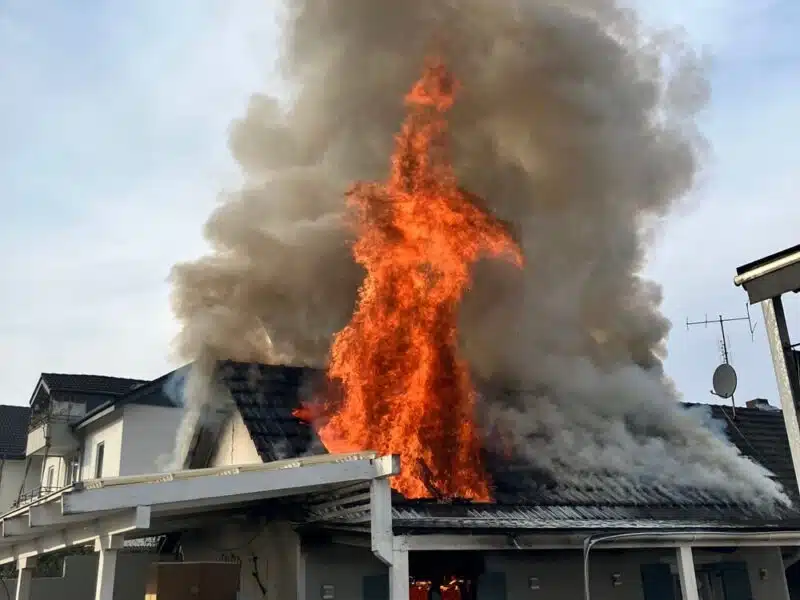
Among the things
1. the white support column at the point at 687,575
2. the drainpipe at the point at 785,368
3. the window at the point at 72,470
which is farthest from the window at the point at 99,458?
the drainpipe at the point at 785,368

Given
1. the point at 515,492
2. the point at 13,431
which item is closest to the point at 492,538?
the point at 515,492

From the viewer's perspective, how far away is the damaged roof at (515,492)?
9641mm

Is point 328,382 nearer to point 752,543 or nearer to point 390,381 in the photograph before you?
point 390,381

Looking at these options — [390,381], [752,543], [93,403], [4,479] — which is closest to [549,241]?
[390,381]

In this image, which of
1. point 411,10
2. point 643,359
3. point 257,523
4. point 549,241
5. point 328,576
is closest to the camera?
point 328,576

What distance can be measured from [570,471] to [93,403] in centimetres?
1581

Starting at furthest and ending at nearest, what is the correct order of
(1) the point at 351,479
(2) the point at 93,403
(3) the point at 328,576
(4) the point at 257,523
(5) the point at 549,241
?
1. (2) the point at 93,403
2. (5) the point at 549,241
3. (4) the point at 257,523
4. (3) the point at 328,576
5. (1) the point at 351,479

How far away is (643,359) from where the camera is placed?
54.7 ft

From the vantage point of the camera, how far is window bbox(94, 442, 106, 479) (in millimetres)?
19844

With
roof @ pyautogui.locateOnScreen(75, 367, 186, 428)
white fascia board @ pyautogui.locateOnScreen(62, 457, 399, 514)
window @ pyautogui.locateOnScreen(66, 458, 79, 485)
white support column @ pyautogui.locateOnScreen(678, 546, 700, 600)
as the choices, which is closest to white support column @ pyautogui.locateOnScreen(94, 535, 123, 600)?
white fascia board @ pyautogui.locateOnScreen(62, 457, 399, 514)

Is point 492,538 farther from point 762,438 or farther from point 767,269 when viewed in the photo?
point 762,438

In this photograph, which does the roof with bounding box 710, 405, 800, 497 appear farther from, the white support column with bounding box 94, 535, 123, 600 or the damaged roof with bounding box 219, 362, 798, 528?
the white support column with bounding box 94, 535, 123, 600

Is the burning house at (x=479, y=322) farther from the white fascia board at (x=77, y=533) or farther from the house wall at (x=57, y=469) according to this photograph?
the house wall at (x=57, y=469)

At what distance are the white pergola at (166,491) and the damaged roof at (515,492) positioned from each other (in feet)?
4.99
